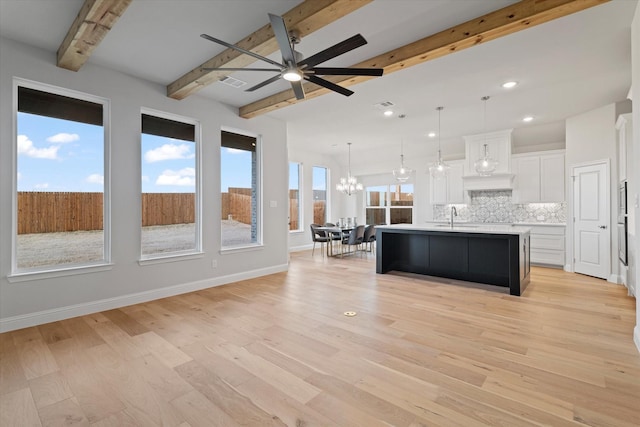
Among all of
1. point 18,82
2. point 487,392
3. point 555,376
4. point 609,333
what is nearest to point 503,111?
point 609,333

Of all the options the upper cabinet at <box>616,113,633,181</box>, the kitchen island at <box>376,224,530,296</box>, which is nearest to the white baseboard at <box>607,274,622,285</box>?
the kitchen island at <box>376,224,530,296</box>

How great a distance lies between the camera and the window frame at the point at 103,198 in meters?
3.12

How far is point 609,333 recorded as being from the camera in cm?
291

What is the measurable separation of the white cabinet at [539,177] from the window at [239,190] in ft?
18.4

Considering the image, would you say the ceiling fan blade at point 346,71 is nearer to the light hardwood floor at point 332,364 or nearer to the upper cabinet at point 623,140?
the light hardwood floor at point 332,364

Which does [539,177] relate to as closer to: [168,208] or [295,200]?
[295,200]

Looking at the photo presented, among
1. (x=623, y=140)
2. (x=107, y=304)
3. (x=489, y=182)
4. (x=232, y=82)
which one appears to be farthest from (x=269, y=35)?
(x=489, y=182)

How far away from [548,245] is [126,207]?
7482 millimetres

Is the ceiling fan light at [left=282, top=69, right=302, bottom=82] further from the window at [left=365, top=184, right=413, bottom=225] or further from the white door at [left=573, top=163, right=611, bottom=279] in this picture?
the window at [left=365, top=184, right=413, bottom=225]

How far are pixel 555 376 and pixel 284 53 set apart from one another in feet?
10.2

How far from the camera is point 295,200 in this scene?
29.4 feet

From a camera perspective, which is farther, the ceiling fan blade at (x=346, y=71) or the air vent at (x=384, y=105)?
the air vent at (x=384, y=105)

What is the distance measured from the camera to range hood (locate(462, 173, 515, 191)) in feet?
21.7

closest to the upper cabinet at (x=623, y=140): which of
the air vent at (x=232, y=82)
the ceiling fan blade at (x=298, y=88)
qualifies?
the ceiling fan blade at (x=298, y=88)
